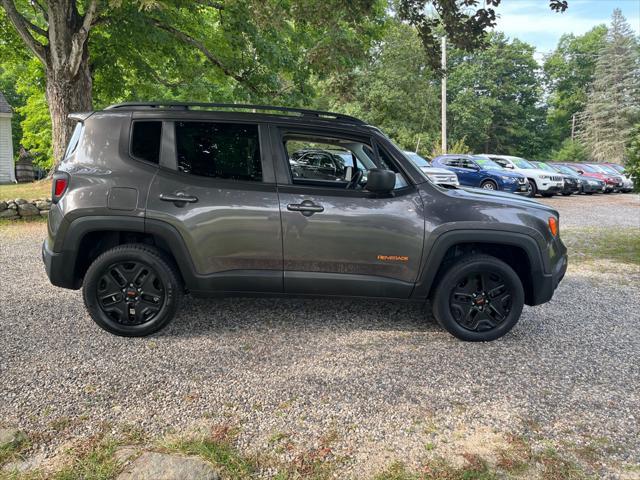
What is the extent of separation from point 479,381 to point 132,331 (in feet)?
9.08

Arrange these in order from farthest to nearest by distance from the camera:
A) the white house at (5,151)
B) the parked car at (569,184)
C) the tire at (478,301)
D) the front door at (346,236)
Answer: the white house at (5,151) → the parked car at (569,184) → the tire at (478,301) → the front door at (346,236)

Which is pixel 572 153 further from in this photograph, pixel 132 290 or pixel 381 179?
pixel 132 290

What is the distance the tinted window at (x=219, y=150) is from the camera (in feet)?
12.7

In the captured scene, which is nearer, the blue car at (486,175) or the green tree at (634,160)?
the green tree at (634,160)

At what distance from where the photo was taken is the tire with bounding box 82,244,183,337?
3.83 metres

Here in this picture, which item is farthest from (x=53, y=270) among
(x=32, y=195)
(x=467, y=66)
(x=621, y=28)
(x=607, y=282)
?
(x=621, y=28)

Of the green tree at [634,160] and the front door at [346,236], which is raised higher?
the green tree at [634,160]

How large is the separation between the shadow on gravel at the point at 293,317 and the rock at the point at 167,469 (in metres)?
1.76

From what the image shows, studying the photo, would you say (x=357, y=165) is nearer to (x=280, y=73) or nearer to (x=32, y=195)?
(x=32, y=195)

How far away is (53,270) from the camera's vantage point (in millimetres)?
3861

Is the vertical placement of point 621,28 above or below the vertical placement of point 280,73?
above

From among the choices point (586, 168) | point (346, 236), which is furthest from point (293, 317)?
point (586, 168)

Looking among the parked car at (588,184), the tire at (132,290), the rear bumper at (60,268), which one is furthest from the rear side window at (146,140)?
the parked car at (588,184)

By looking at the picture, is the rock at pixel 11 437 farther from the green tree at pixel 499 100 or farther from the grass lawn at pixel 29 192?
the green tree at pixel 499 100
